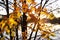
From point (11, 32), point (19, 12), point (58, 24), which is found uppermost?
point (19, 12)

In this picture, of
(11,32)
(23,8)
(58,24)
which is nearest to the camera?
(23,8)

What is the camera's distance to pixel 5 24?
1.86 metres

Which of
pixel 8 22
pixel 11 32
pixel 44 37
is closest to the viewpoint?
pixel 8 22

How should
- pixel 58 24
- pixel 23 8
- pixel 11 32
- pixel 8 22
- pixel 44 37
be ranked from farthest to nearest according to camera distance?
pixel 58 24
pixel 44 37
pixel 11 32
pixel 23 8
pixel 8 22

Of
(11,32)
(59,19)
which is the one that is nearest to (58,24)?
(59,19)

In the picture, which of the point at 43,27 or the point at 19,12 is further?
the point at 43,27

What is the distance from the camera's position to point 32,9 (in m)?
1.92

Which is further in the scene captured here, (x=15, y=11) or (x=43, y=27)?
(x=43, y=27)

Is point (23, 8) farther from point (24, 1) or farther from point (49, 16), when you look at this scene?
point (49, 16)

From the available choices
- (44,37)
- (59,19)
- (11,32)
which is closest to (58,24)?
(59,19)

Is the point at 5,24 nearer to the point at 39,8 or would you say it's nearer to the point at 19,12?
the point at 19,12

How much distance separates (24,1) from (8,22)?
418mm

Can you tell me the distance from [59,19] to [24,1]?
9.50 feet

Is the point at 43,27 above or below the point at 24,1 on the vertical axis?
below
